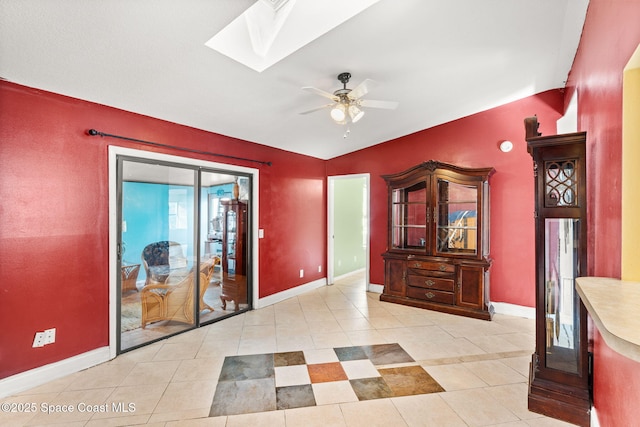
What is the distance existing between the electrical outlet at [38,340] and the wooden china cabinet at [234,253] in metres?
1.84

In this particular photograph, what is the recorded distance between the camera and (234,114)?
131 inches

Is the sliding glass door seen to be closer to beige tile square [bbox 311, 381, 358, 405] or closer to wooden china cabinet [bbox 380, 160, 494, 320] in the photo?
beige tile square [bbox 311, 381, 358, 405]

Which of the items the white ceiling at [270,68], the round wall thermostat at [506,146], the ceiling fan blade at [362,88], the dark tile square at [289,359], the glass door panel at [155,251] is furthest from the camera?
the round wall thermostat at [506,146]

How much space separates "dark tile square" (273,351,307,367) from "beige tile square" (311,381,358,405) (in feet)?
1.31

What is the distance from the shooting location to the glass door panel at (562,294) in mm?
2043

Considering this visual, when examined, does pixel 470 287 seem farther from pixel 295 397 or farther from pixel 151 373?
pixel 151 373

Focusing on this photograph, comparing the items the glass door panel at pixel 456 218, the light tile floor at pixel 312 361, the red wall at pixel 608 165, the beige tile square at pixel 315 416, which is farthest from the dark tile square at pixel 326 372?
the glass door panel at pixel 456 218

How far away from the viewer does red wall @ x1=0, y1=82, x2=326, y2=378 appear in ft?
7.40

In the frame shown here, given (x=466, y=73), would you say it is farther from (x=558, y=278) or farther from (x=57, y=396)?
(x=57, y=396)

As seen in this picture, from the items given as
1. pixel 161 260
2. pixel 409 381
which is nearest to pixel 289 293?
pixel 161 260

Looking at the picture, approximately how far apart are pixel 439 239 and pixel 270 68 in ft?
10.4

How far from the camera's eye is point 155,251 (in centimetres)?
321

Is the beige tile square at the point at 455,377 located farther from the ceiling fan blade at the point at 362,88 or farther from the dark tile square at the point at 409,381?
the ceiling fan blade at the point at 362,88

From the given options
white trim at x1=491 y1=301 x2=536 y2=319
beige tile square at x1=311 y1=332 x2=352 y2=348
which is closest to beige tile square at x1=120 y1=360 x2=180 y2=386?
beige tile square at x1=311 y1=332 x2=352 y2=348
